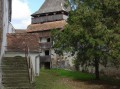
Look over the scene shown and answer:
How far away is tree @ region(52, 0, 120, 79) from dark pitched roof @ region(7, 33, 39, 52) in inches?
164

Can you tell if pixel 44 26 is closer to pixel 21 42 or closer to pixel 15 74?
pixel 21 42

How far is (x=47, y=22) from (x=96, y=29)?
110 ft

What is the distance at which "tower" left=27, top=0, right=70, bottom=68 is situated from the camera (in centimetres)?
5897

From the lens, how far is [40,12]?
63.8 metres

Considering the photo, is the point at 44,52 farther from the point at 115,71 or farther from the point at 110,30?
the point at 110,30

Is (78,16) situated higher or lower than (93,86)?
higher

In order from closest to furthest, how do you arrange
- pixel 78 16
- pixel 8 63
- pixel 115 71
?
pixel 8 63 < pixel 78 16 < pixel 115 71

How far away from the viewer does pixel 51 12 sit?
203ft

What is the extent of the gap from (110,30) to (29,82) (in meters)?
10.1

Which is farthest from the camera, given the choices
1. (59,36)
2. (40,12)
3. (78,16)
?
(40,12)

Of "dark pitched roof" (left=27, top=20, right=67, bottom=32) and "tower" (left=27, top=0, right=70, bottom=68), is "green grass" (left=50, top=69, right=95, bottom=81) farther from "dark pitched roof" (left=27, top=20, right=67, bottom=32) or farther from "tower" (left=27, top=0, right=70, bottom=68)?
"dark pitched roof" (left=27, top=20, right=67, bottom=32)

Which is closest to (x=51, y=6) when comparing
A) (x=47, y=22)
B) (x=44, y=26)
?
(x=47, y=22)

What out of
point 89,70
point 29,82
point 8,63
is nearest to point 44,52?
point 89,70

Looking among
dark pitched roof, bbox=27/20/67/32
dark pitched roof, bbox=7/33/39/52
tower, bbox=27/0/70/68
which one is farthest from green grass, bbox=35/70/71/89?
dark pitched roof, bbox=27/20/67/32
